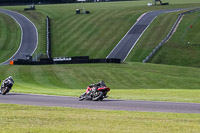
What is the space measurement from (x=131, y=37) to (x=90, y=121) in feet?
241

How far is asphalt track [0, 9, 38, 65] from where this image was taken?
282ft

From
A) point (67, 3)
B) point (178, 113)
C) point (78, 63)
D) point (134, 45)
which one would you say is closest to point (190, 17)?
point (134, 45)

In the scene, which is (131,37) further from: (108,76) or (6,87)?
(6,87)

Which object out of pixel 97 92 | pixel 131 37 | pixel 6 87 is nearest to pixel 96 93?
pixel 97 92

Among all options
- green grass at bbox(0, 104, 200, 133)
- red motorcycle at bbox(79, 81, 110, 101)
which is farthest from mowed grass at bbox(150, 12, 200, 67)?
green grass at bbox(0, 104, 200, 133)

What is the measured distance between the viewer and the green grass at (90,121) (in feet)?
49.9

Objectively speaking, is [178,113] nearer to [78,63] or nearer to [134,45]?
[78,63]

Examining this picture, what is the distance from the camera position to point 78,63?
67375 mm

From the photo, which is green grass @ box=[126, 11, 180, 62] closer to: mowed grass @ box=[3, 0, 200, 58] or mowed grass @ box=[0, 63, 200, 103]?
mowed grass @ box=[3, 0, 200, 58]

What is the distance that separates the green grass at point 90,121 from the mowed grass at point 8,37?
207ft

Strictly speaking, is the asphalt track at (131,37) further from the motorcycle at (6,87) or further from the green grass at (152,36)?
the motorcycle at (6,87)

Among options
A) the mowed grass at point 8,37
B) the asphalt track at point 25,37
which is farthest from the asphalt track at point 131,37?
the mowed grass at point 8,37

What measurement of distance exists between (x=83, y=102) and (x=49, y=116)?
7102mm

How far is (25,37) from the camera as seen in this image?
320 ft
